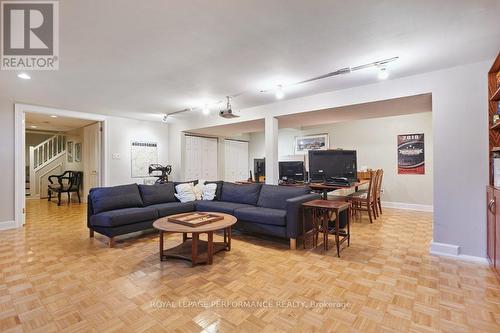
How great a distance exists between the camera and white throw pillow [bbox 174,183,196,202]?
4.52 meters

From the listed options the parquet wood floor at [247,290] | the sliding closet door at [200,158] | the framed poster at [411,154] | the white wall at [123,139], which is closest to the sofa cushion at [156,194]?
the parquet wood floor at [247,290]

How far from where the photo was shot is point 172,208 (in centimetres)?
404

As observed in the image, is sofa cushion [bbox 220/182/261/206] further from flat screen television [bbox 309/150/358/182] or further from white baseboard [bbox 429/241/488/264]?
white baseboard [bbox 429/241/488/264]

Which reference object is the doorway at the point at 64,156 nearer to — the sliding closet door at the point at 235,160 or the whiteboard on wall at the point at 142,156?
the whiteboard on wall at the point at 142,156

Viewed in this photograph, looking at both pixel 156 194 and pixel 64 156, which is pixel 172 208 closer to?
pixel 156 194

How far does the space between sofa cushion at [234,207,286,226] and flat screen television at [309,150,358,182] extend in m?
1.33

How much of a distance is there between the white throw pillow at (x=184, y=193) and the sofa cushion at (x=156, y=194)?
3.9 inches

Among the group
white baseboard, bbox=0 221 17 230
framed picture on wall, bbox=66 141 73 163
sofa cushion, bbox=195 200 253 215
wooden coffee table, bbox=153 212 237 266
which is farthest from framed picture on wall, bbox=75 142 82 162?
wooden coffee table, bbox=153 212 237 266

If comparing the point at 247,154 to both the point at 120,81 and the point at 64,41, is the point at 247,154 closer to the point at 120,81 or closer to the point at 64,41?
the point at 120,81

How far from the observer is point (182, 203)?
171 inches

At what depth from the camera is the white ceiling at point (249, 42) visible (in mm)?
1843

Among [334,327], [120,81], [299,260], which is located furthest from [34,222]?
[334,327]

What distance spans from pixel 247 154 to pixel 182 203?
5.28 metres

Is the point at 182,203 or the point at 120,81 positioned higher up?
the point at 120,81
